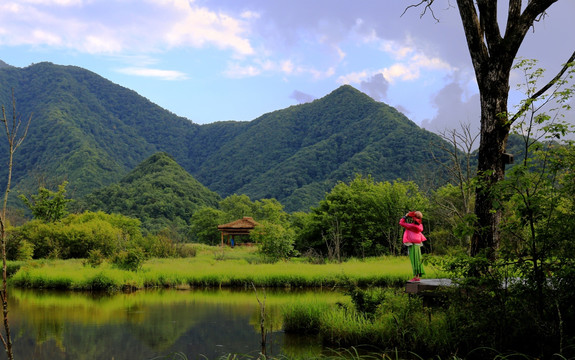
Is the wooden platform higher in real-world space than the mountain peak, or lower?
lower

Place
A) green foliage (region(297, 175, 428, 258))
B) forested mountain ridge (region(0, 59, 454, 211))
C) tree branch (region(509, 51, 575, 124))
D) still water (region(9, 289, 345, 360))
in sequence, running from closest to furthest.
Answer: tree branch (region(509, 51, 575, 124))
still water (region(9, 289, 345, 360))
green foliage (region(297, 175, 428, 258))
forested mountain ridge (region(0, 59, 454, 211))

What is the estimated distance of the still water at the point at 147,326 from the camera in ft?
31.7

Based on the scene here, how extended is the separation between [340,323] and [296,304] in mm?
2137

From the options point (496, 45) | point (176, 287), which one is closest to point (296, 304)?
point (496, 45)

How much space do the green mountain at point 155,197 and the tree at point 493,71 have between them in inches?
1989

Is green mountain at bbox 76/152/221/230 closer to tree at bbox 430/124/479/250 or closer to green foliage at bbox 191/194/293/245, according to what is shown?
green foliage at bbox 191/194/293/245

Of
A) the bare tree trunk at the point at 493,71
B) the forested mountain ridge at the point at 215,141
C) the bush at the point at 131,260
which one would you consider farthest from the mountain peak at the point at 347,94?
the bare tree trunk at the point at 493,71

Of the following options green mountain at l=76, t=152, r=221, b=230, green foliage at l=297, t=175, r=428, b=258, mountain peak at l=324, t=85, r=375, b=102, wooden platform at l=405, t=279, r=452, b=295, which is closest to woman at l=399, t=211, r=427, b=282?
wooden platform at l=405, t=279, r=452, b=295

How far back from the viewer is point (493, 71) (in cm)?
839

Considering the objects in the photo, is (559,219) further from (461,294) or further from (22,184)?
(22,184)

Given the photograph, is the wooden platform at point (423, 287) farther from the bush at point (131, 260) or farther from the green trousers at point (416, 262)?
the bush at point (131, 260)

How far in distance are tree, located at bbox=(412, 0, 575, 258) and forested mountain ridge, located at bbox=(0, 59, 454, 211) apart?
4786cm

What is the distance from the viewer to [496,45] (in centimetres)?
829

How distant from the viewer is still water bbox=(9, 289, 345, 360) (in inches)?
380
